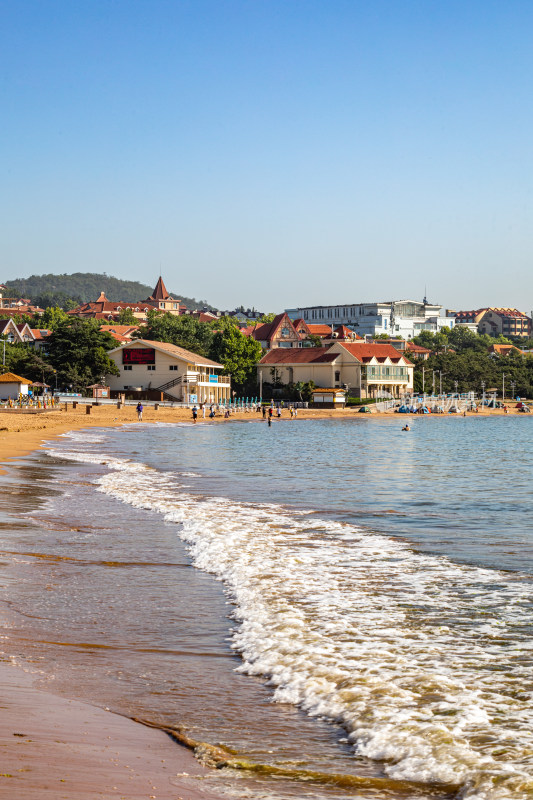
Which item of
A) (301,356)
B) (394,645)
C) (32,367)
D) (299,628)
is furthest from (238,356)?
(394,645)

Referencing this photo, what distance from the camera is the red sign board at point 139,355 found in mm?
94625

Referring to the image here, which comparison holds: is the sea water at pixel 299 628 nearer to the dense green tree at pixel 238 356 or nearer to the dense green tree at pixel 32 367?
the dense green tree at pixel 32 367

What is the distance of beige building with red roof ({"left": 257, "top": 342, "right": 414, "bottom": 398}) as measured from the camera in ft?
376

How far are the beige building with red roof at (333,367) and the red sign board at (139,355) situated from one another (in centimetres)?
2450

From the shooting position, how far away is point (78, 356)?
90000 millimetres

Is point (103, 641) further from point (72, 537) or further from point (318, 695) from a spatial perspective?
point (72, 537)

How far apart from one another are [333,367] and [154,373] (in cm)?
2993

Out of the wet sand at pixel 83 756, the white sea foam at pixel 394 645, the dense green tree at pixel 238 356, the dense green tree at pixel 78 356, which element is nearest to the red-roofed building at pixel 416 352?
the dense green tree at pixel 238 356

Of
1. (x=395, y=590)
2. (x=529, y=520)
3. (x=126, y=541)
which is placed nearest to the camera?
(x=395, y=590)

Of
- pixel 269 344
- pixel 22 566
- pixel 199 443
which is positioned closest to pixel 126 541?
pixel 22 566

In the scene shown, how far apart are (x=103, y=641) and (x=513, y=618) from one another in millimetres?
4517

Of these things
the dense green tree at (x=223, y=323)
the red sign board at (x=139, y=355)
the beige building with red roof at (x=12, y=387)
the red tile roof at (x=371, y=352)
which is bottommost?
the beige building with red roof at (x=12, y=387)

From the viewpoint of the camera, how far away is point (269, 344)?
458 ft

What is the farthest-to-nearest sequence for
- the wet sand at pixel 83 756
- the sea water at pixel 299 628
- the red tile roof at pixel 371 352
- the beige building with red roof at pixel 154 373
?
the red tile roof at pixel 371 352, the beige building with red roof at pixel 154 373, the sea water at pixel 299 628, the wet sand at pixel 83 756
